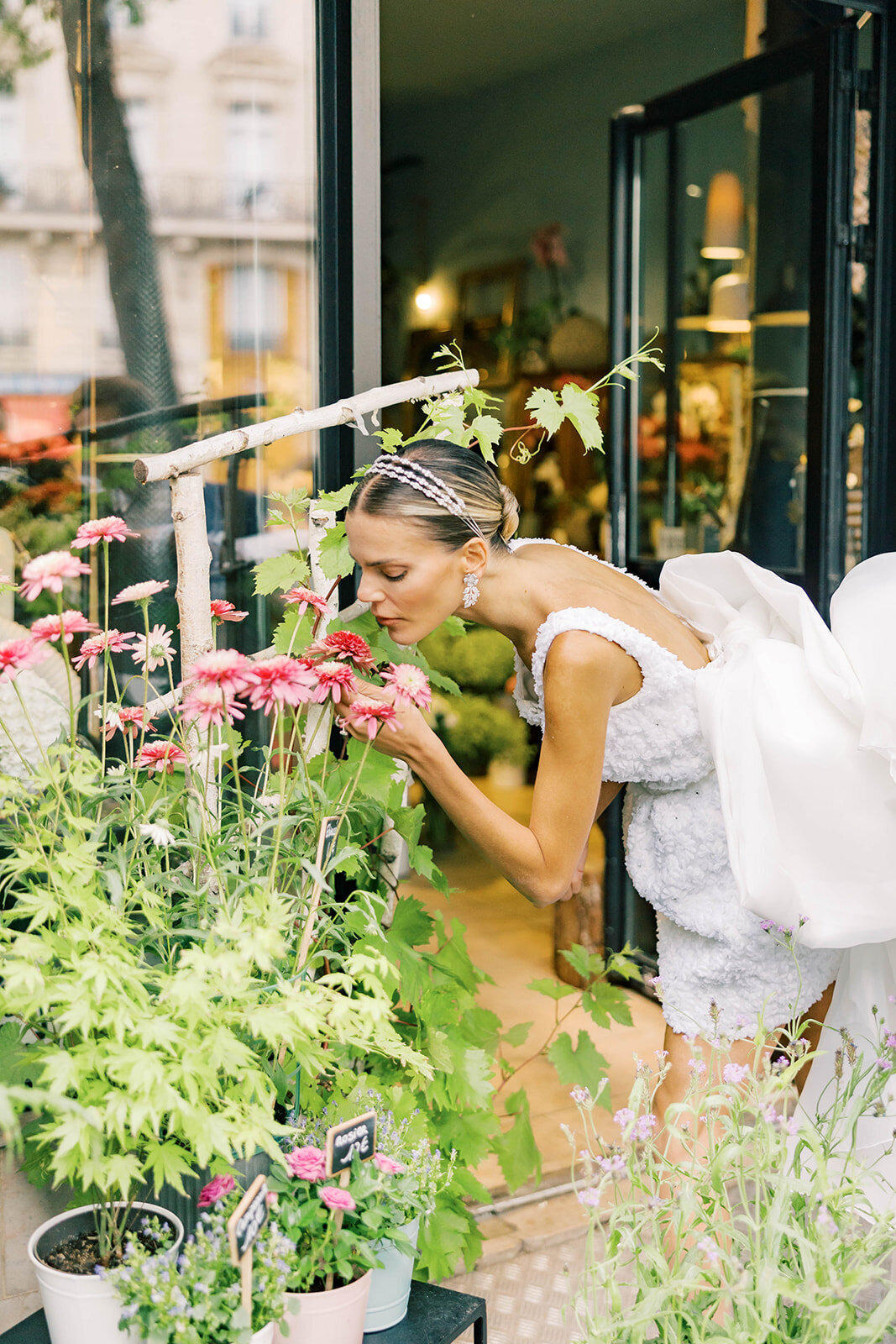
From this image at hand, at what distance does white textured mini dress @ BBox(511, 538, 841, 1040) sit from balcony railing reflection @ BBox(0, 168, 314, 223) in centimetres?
71

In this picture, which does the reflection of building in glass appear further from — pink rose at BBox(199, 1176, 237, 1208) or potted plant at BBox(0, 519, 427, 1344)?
pink rose at BBox(199, 1176, 237, 1208)

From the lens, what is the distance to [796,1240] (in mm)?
1060

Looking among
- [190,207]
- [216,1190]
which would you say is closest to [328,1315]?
[216,1190]

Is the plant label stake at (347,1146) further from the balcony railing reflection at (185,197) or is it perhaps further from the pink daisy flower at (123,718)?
the balcony railing reflection at (185,197)

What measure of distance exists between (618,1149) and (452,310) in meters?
5.61

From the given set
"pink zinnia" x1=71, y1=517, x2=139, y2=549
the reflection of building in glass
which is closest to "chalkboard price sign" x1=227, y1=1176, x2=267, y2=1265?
"pink zinnia" x1=71, y1=517, x2=139, y2=549

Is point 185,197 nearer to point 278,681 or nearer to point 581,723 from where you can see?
point 581,723

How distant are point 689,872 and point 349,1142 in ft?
2.51

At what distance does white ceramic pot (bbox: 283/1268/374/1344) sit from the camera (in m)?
1.23

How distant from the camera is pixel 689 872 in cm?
183

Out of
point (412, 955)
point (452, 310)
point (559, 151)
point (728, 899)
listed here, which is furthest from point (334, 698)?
point (452, 310)

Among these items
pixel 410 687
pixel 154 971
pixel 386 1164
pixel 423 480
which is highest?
pixel 423 480

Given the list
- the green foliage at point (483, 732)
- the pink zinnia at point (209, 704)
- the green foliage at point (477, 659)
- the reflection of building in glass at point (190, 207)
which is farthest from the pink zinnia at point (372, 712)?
the green foliage at point (483, 732)

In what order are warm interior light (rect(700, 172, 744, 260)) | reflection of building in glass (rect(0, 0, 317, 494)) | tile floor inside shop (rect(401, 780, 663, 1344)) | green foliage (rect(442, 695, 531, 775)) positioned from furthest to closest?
1. green foliage (rect(442, 695, 531, 775))
2. warm interior light (rect(700, 172, 744, 260))
3. tile floor inside shop (rect(401, 780, 663, 1344))
4. reflection of building in glass (rect(0, 0, 317, 494))
